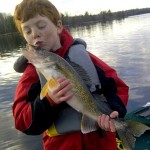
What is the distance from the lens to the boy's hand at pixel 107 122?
101 inches

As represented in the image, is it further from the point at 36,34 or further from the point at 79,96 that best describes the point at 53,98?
the point at 36,34

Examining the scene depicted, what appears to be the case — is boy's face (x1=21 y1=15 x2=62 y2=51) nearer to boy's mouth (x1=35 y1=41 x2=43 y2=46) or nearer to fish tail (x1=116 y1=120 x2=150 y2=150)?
boy's mouth (x1=35 y1=41 x2=43 y2=46)

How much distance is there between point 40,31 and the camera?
275cm

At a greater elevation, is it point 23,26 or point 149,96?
point 23,26

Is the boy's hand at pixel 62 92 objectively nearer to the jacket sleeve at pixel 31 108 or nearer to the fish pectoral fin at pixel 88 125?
the jacket sleeve at pixel 31 108

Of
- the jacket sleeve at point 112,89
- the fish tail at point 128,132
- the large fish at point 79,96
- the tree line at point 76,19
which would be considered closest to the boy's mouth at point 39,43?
the large fish at point 79,96

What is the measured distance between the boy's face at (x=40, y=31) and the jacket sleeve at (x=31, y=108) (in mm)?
250

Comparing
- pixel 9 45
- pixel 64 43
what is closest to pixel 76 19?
pixel 9 45

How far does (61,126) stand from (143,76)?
12990mm

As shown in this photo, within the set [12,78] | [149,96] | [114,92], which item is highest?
[114,92]

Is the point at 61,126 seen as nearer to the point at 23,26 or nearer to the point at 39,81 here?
the point at 39,81

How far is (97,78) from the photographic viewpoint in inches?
111

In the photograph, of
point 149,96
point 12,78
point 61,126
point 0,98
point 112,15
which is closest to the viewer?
point 61,126

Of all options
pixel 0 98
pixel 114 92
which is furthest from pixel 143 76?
pixel 114 92
